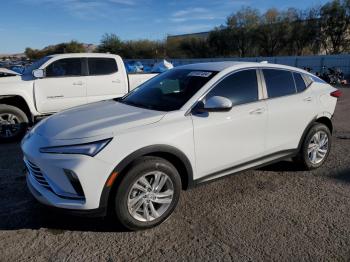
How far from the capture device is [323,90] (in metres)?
5.05

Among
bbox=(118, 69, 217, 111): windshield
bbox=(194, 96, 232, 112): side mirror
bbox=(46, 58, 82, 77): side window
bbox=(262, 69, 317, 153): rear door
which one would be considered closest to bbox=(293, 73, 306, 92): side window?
bbox=(262, 69, 317, 153): rear door

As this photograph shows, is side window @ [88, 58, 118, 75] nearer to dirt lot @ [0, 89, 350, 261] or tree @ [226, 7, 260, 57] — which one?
dirt lot @ [0, 89, 350, 261]

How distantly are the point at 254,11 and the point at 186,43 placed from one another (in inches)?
565

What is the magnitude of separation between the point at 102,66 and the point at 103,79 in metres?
0.36

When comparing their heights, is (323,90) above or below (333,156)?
above

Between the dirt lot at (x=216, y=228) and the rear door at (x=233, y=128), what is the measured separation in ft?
1.67

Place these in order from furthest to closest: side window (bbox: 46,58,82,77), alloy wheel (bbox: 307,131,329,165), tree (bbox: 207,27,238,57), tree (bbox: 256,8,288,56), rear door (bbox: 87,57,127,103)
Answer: tree (bbox: 207,27,238,57) < tree (bbox: 256,8,288,56) < rear door (bbox: 87,57,127,103) < side window (bbox: 46,58,82,77) < alloy wheel (bbox: 307,131,329,165)

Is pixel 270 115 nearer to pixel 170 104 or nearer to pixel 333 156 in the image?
pixel 170 104

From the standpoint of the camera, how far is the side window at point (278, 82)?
4.39 metres

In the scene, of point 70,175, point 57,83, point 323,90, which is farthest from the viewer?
point 57,83

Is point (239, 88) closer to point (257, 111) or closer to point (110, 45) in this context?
point (257, 111)

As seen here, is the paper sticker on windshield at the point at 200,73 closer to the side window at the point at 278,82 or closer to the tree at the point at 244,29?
the side window at the point at 278,82

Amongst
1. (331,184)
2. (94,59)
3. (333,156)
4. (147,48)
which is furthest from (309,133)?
(147,48)

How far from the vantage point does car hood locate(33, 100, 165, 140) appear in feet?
10.4
